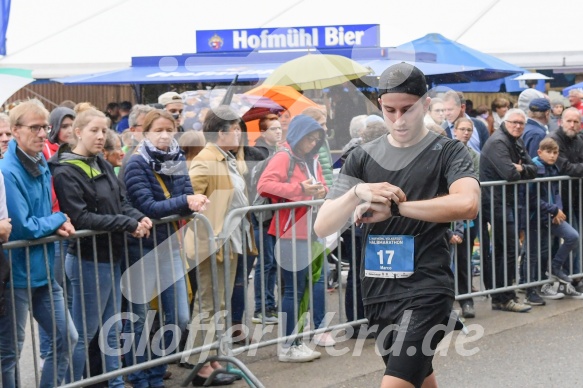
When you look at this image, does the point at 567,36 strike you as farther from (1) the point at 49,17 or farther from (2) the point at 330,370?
(2) the point at 330,370

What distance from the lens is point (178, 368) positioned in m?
7.11

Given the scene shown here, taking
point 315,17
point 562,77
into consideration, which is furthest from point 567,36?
point 315,17

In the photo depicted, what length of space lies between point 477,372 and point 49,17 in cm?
1655

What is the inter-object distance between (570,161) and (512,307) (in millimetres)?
1830

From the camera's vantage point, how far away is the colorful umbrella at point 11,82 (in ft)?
36.4

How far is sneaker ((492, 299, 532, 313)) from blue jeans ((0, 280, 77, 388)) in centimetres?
458

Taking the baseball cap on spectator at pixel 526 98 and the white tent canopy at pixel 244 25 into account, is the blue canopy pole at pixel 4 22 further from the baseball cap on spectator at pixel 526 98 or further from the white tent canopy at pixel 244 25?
the baseball cap on spectator at pixel 526 98

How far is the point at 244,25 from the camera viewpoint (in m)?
19.7

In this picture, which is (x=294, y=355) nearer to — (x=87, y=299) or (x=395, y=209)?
(x=87, y=299)

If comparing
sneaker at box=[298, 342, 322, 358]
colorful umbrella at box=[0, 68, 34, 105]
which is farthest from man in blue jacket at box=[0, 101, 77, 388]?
colorful umbrella at box=[0, 68, 34, 105]

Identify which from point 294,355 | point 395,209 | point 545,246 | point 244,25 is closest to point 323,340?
point 294,355

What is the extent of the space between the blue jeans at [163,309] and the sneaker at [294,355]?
100cm

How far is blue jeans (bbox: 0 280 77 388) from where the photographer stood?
5496 mm

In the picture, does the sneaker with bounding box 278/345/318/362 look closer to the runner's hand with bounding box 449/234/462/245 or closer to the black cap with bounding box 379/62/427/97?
the runner's hand with bounding box 449/234/462/245
